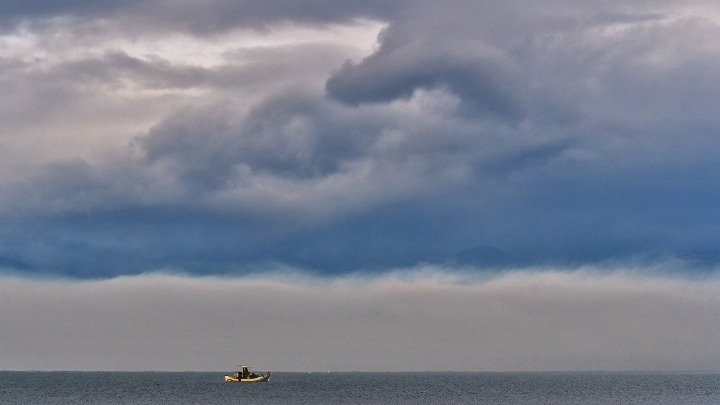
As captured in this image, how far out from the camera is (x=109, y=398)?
191 meters

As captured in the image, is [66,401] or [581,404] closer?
[581,404]

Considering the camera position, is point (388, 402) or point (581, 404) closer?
point (581, 404)

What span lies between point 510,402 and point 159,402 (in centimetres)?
6169

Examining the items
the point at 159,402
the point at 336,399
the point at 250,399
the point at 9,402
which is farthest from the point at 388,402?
the point at 9,402

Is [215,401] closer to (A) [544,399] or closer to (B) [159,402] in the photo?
(B) [159,402]

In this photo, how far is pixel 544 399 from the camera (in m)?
186

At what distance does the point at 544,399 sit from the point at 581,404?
21379 mm

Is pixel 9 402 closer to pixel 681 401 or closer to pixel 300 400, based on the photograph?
pixel 300 400

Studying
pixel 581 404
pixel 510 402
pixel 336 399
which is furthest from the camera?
pixel 336 399

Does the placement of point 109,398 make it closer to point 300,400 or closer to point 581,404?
point 300,400

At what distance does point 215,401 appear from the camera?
177m

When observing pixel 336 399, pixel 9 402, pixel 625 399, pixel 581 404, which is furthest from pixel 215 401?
pixel 625 399

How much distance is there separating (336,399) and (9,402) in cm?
5942

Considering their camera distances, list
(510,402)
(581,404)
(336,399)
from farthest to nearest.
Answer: (336,399) < (510,402) < (581,404)
